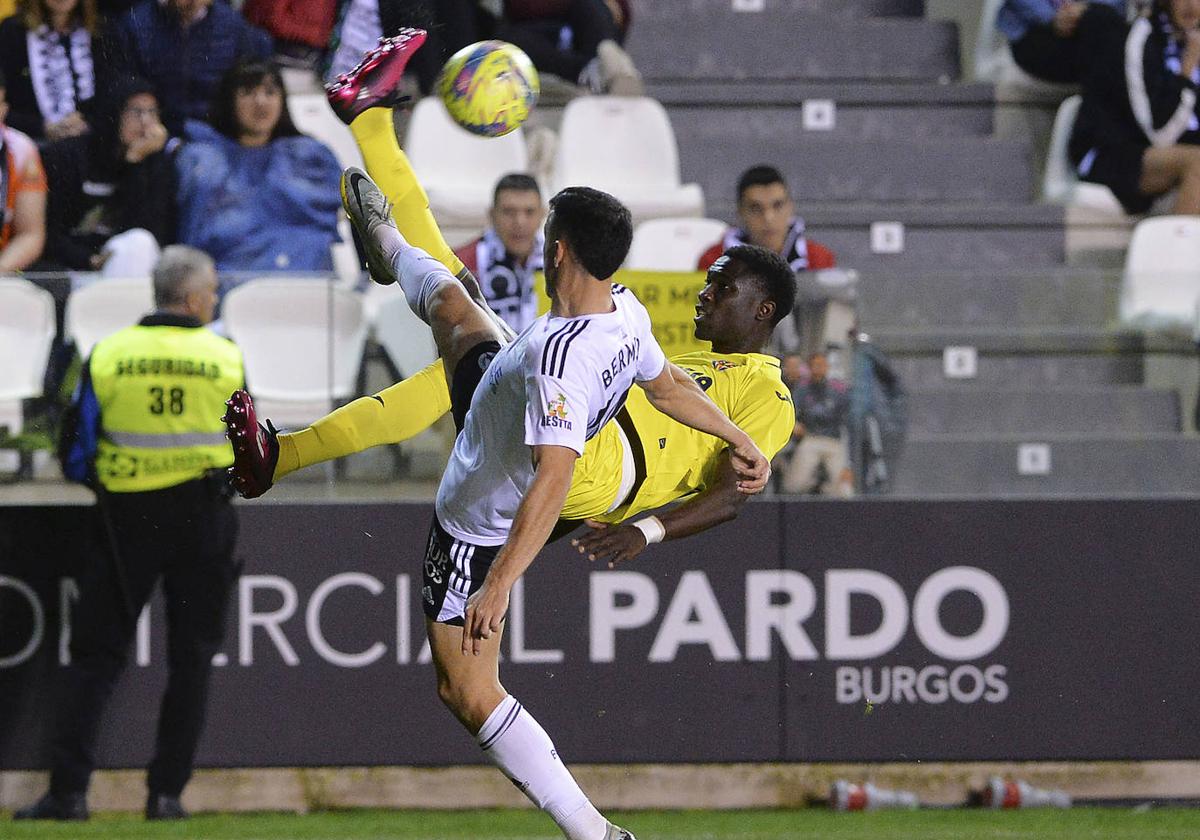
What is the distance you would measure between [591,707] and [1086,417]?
8.25 feet

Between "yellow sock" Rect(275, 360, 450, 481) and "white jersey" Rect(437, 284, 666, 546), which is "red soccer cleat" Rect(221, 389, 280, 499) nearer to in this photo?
"yellow sock" Rect(275, 360, 450, 481)

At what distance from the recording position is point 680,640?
28.3 feet

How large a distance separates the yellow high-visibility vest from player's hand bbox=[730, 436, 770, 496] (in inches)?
115

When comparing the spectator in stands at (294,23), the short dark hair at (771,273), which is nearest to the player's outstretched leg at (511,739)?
the short dark hair at (771,273)

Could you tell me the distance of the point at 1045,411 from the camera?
8.30m

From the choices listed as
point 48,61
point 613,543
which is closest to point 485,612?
point 613,543

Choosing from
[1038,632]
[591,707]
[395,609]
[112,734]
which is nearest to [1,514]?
[112,734]

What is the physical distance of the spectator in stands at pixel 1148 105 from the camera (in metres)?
11.0

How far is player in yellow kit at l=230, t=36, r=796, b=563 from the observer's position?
6.31 metres

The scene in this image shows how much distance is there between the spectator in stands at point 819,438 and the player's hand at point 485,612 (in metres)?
2.91

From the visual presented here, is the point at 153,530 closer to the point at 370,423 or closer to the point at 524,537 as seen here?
the point at 370,423

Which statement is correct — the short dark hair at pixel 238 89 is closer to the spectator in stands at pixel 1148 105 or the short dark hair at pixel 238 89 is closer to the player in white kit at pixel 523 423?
the player in white kit at pixel 523 423

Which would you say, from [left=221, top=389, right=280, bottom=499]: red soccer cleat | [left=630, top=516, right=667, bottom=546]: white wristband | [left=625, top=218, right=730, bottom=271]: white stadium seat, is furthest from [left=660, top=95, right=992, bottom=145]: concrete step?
[left=630, top=516, right=667, bottom=546]: white wristband

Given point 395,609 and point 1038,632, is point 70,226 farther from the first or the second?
point 1038,632
